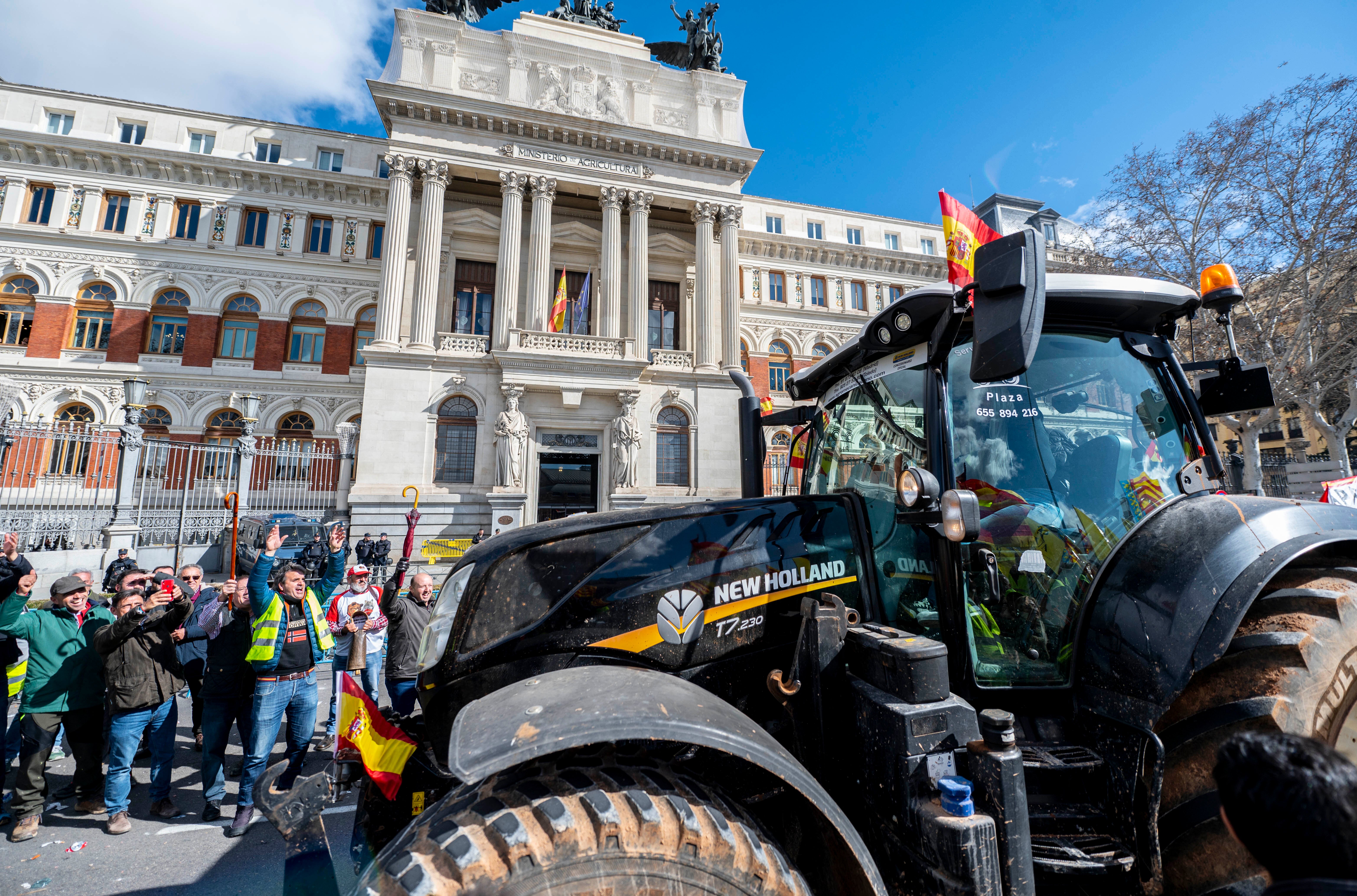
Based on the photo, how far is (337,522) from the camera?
192 inches

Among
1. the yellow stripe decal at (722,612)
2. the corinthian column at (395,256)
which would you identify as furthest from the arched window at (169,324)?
the yellow stripe decal at (722,612)

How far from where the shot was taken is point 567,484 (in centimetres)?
2070

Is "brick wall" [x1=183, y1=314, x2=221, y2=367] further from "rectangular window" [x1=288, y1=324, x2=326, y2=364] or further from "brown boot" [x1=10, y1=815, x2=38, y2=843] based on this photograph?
"brown boot" [x1=10, y1=815, x2=38, y2=843]

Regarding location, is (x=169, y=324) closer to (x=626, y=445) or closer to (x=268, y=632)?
(x=626, y=445)

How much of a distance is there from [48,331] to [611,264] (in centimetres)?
2153

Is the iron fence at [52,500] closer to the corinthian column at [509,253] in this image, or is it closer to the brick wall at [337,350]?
the brick wall at [337,350]

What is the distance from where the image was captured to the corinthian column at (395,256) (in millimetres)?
19016

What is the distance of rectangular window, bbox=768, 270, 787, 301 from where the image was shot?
29047 mm

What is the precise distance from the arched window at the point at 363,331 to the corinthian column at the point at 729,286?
1471 cm

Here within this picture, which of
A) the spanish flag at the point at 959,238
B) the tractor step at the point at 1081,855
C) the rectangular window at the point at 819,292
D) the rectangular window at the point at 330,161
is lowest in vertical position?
the tractor step at the point at 1081,855

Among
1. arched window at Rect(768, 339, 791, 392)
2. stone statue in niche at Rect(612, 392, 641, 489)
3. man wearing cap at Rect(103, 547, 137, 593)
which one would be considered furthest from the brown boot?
arched window at Rect(768, 339, 791, 392)

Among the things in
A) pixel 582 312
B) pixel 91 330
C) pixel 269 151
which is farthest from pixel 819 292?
pixel 91 330

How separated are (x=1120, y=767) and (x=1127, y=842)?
24 cm

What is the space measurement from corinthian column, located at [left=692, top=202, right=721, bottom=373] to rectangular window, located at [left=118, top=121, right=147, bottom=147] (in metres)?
23.0
